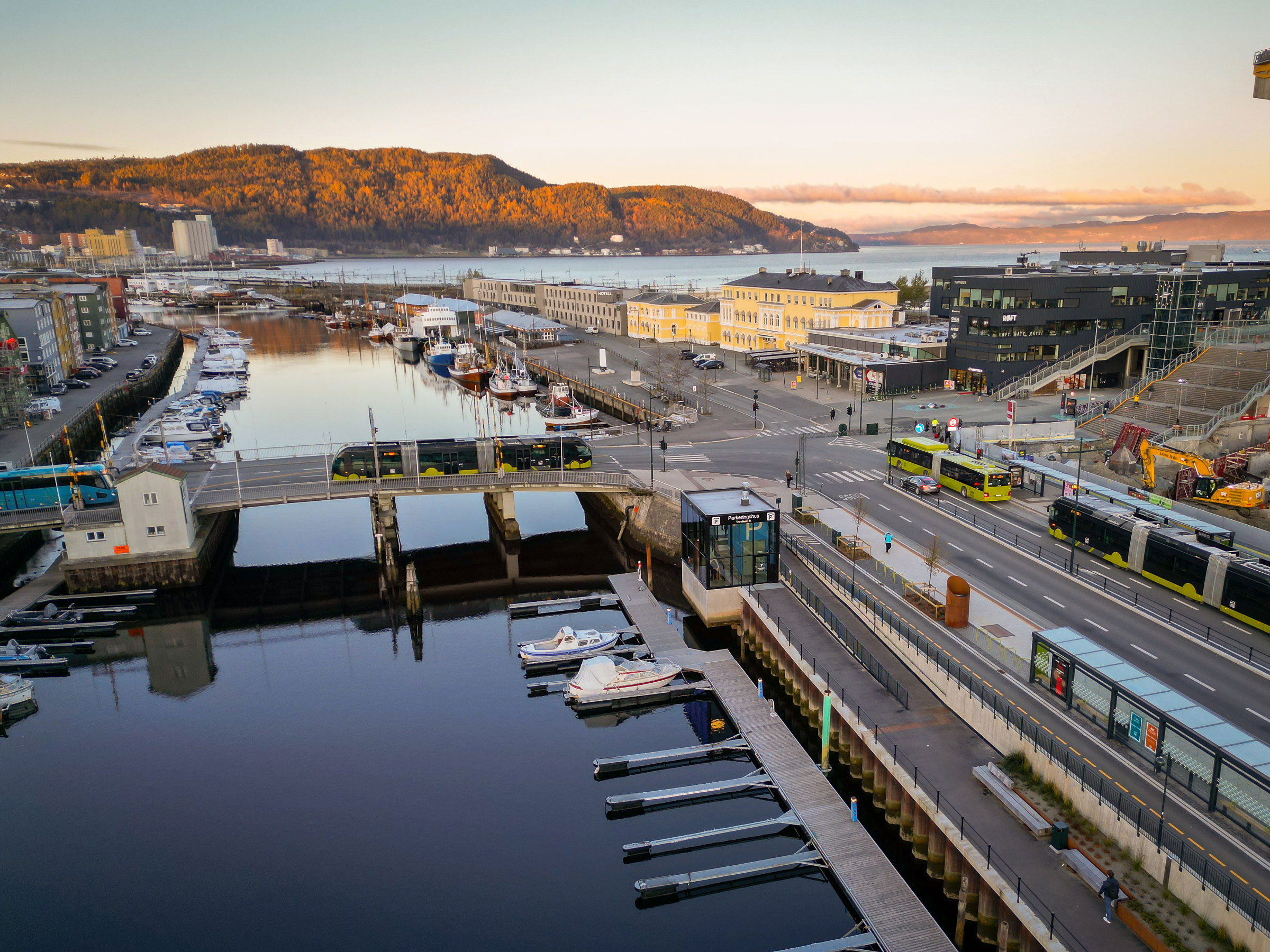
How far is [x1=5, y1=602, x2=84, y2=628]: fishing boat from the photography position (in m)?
43.8

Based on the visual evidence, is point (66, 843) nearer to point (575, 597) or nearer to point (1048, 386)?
point (575, 597)

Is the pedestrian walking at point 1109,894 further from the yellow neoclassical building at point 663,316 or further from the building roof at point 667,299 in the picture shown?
the building roof at point 667,299

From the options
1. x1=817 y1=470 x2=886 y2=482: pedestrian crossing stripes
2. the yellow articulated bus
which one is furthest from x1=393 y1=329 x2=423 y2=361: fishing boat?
x1=817 y1=470 x2=886 y2=482: pedestrian crossing stripes

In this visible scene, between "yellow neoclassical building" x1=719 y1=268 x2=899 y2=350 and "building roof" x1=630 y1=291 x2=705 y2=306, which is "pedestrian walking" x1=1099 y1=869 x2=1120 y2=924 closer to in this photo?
"yellow neoclassical building" x1=719 y1=268 x2=899 y2=350

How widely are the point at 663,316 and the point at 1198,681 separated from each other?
4154 inches

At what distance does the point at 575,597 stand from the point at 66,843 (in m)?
26.2

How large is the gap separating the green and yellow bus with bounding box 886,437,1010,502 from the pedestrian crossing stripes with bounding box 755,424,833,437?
33.7 ft

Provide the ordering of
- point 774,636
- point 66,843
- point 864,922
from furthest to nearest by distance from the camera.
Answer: point 774,636 → point 66,843 → point 864,922

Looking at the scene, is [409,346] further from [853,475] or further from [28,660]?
[28,660]

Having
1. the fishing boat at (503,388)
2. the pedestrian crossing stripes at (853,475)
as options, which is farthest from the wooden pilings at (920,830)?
the fishing boat at (503,388)

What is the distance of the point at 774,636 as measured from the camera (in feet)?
119

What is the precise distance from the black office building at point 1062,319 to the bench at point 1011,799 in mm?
64748

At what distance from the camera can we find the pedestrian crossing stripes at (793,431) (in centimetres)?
6869

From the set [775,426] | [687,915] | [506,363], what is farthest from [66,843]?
[506,363]
